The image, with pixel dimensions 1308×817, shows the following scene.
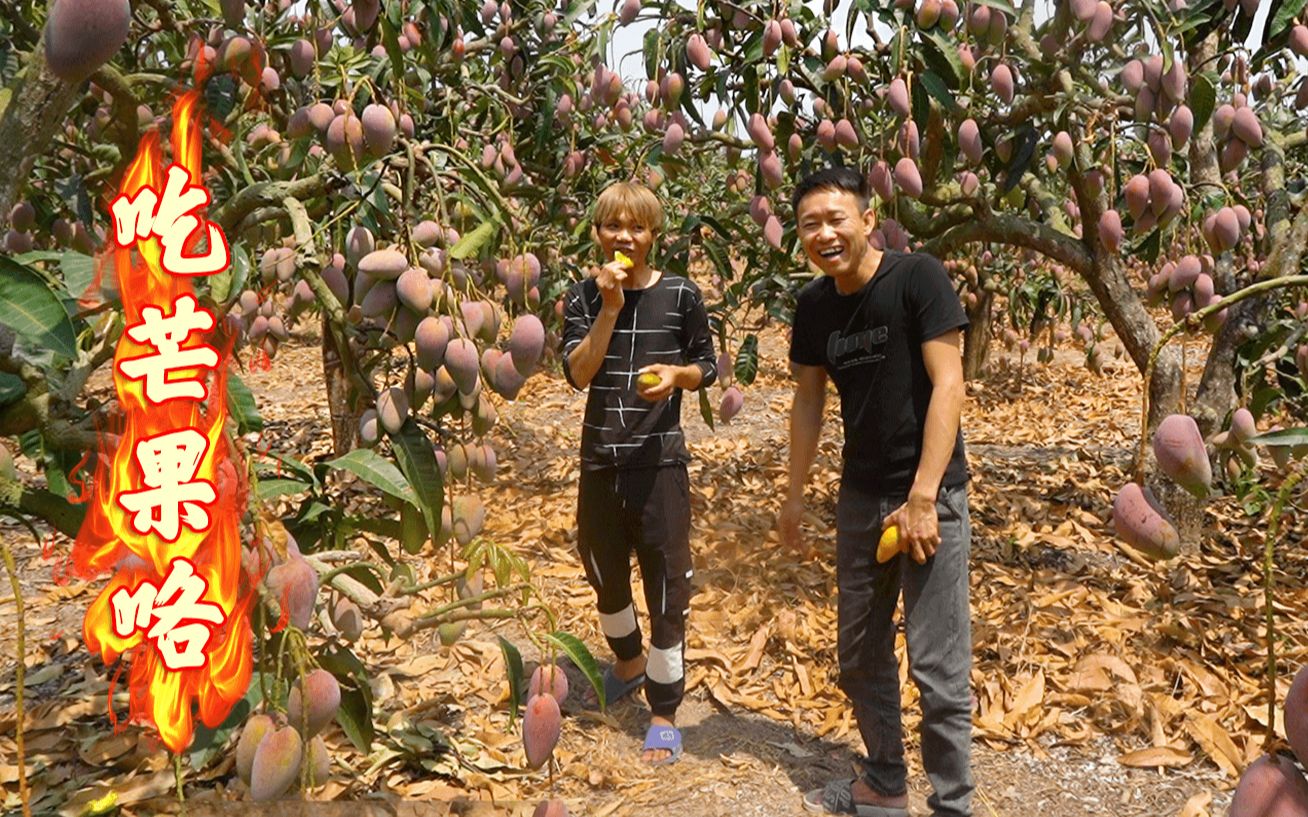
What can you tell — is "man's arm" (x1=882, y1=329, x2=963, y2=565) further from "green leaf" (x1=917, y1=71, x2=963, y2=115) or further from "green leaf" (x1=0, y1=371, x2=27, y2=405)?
"green leaf" (x1=0, y1=371, x2=27, y2=405)

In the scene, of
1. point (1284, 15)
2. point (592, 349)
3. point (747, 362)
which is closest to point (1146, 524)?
point (592, 349)

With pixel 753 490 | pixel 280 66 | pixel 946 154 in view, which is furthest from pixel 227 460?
pixel 753 490

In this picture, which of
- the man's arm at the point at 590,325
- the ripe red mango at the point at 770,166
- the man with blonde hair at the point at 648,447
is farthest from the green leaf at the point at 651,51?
the man's arm at the point at 590,325

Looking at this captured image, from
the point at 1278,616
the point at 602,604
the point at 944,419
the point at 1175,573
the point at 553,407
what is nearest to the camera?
the point at 944,419

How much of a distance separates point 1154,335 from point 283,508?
2647 millimetres

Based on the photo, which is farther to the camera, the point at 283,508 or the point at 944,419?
the point at 283,508

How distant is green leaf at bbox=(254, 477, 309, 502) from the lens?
3.90 ft

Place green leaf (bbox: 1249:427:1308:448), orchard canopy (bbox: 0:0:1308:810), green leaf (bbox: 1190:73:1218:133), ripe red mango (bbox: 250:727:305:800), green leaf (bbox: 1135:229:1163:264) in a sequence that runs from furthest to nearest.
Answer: green leaf (bbox: 1135:229:1163:264), green leaf (bbox: 1190:73:1218:133), orchard canopy (bbox: 0:0:1308:810), ripe red mango (bbox: 250:727:305:800), green leaf (bbox: 1249:427:1308:448)

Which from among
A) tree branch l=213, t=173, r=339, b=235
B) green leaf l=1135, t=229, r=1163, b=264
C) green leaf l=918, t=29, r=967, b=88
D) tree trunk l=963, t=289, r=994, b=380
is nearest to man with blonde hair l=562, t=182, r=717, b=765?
tree branch l=213, t=173, r=339, b=235

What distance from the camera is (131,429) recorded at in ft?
3.53

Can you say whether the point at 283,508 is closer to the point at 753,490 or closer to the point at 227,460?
the point at 753,490

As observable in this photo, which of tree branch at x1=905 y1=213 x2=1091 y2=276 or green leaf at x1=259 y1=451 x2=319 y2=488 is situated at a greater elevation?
tree branch at x1=905 y1=213 x2=1091 y2=276

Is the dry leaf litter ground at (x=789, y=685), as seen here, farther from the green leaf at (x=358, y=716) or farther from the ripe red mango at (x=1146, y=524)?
the ripe red mango at (x=1146, y=524)

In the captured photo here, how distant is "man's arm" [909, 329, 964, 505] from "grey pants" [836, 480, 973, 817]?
104 millimetres
